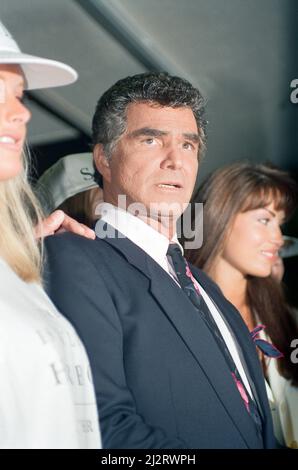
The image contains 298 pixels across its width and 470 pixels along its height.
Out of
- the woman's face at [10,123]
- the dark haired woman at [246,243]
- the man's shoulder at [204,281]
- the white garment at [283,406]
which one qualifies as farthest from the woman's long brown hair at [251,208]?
the woman's face at [10,123]

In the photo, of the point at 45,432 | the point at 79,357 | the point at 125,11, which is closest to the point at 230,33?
the point at 125,11

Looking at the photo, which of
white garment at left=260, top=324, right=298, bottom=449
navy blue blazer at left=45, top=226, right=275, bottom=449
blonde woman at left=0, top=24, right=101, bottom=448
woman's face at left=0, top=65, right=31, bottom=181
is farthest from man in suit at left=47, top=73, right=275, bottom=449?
white garment at left=260, top=324, right=298, bottom=449

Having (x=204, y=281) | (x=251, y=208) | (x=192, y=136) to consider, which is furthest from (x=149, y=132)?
(x=251, y=208)

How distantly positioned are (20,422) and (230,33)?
1.71m

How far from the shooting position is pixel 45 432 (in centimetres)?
127

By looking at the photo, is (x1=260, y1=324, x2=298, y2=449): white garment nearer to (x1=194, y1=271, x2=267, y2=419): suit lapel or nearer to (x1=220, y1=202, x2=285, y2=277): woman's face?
(x1=220, y1=202, x2=285, y2=277): woman's face

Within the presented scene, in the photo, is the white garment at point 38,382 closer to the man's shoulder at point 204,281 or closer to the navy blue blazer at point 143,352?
the navy blue blazer at point 143,352

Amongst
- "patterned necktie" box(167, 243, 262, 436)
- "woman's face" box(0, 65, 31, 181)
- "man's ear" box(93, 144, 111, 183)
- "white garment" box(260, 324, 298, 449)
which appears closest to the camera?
"woman's face" box(0, 65, 31, 181)

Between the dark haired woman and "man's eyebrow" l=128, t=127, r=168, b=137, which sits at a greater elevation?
"man's eyebrow" l=128, t=127, r=168, b=137

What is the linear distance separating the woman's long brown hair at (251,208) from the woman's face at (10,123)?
4.10ft

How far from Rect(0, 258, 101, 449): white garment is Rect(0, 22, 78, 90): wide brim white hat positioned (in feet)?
1.24

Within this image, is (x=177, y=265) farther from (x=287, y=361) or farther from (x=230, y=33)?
(x=230, y=33)

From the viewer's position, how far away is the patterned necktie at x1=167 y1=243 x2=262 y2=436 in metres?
1.79

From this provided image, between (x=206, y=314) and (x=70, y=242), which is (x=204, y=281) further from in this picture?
(x=70, y=242)
